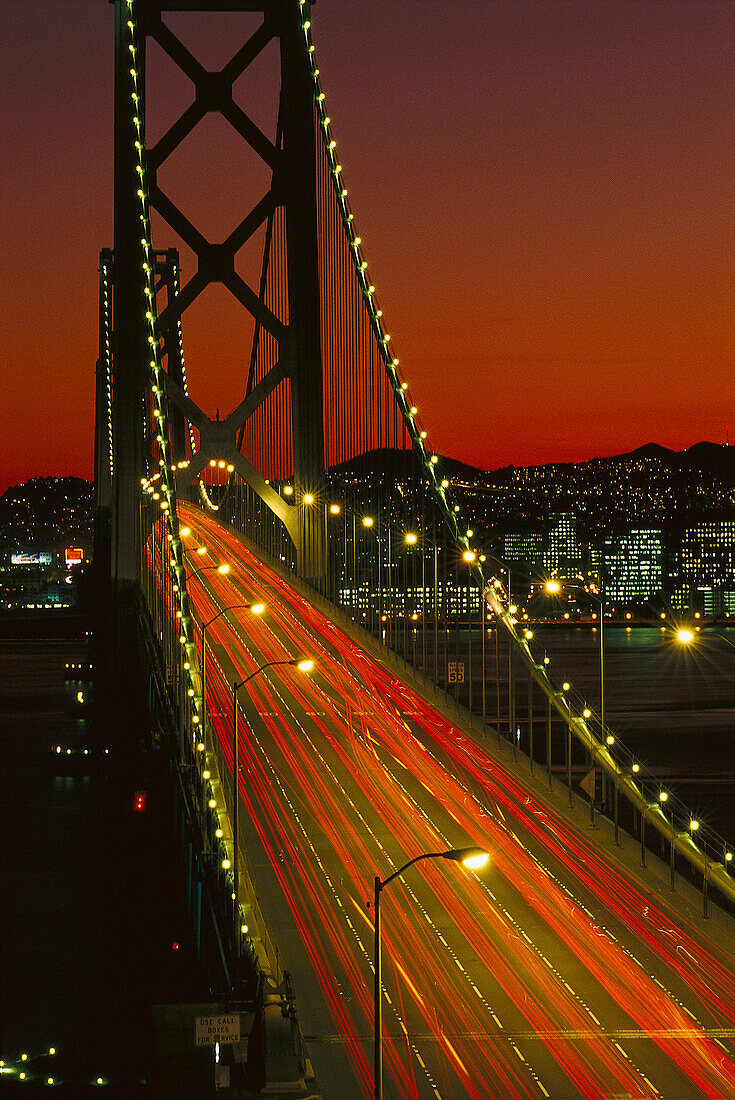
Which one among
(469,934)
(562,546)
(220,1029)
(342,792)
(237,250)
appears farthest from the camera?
(562,546)

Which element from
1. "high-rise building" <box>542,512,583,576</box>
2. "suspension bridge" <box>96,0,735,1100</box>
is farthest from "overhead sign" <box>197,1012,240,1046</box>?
"high-rise building" <box>542,512,583,576</box>

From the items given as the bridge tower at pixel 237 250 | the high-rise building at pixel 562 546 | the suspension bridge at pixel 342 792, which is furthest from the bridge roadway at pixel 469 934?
the high-rise building at pixel 562 546

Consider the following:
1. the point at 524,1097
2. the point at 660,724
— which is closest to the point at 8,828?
the point at 524,1097

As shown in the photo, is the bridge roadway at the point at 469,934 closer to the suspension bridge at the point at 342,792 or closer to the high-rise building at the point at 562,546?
the suspension bridge at the point at 342,792

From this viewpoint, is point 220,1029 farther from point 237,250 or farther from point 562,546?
point 562,546

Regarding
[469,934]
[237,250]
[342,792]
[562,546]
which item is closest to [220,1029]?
[469,934]

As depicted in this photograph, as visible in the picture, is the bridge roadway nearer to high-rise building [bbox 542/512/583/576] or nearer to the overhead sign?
the overhead sign
